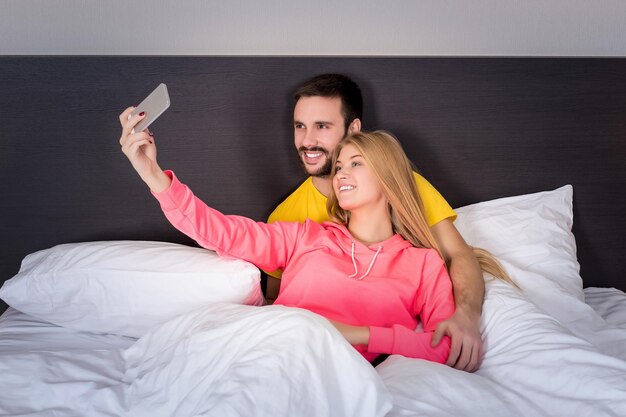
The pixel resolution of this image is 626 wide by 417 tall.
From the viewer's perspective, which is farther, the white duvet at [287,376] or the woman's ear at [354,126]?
the woman's ear at [354,126]

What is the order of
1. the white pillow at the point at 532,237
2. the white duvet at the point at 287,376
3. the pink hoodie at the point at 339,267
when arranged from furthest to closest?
the white pillow at the point at 532,237 → the pink hoodie at the point at 339,267 → the white duvet at the point at 287,376

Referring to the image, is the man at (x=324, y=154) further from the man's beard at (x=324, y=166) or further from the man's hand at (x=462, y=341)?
Answer: the man's hand at (x=462, y=341)

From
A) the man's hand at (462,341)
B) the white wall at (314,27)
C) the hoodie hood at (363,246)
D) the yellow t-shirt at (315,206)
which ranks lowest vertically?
the man's hand at (462,341)

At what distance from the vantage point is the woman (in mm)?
1378

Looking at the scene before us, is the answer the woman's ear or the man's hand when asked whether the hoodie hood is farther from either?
the woman's ear

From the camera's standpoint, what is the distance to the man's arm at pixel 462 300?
1325 millimetres

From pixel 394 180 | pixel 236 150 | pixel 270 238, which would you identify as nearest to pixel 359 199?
pixel 394 180

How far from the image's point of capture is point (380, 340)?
1330mm

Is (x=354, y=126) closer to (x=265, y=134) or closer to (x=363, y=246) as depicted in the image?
(x=265, y=134)

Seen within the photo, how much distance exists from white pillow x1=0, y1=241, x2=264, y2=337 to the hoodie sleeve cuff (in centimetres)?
34

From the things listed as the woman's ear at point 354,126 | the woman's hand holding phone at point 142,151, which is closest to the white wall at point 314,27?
the woman's ear at point 354,126

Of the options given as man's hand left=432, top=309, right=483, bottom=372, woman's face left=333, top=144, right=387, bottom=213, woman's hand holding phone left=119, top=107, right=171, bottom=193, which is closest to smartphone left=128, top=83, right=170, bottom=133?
woman's hand holding phone left=119, top=107, right=171, bottom=193

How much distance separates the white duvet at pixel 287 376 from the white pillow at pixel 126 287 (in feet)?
0.43

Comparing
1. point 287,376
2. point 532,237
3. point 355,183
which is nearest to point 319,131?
point 355,183
